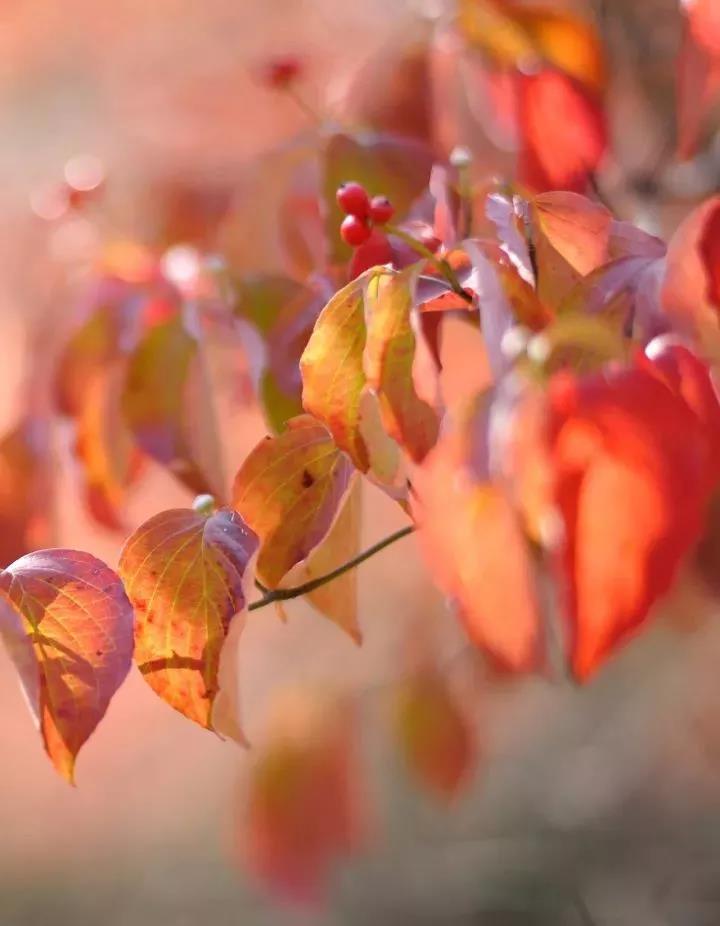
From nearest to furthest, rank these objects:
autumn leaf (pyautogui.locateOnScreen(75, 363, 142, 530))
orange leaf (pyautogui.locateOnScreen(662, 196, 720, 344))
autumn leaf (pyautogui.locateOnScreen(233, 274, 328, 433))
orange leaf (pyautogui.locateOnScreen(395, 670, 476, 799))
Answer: orange leaf (pyautogui.locateOnScreen(662, 196, 720, 344)), autumn leaf (pyautogui.locateOnScreen(233, 274, 328, 433)), autumn leaf (pyautogui.locateOnScreen(75, 363, 142, 530)), orange leaf (pyautogui.locateOnScreen(395, 670, 476, 799))

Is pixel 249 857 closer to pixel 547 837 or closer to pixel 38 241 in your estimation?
pixel 547 837

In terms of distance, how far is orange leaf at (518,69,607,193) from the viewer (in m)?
0.80

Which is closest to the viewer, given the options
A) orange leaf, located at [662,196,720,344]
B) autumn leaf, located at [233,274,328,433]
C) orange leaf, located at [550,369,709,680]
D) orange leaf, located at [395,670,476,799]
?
orange leaf, located at [550,369,709,680]

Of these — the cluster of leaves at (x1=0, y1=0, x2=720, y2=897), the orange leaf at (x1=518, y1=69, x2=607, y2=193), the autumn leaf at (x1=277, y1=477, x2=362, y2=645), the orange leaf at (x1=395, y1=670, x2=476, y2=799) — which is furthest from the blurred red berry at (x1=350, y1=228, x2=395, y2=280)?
the orange leaf at (x1=395, y1=670, x2=476, y2=799)

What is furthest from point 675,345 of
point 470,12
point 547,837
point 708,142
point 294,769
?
point 547,837

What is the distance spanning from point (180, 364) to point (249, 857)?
0.87 m

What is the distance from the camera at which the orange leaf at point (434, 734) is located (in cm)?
119

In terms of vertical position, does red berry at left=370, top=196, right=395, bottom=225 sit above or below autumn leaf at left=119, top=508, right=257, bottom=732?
above

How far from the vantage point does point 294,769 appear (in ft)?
4.06

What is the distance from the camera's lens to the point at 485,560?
0.42 metres

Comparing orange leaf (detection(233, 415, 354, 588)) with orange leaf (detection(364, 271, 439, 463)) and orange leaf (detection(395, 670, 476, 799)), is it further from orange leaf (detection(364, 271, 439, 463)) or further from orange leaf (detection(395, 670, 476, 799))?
orange leaf (detection(395, 670, 476, 799))

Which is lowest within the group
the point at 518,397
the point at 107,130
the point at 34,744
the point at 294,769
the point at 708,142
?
the point at 34,744

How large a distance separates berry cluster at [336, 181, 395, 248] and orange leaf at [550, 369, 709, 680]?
7.2 inches

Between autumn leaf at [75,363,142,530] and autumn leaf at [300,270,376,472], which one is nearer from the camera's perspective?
autumn leaf at [300,270,376,472]
